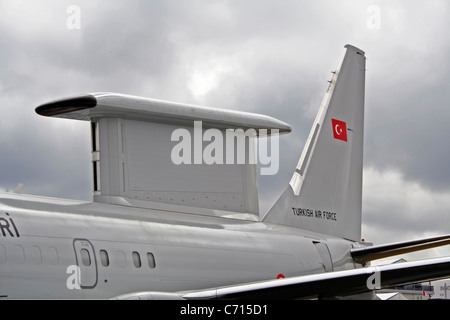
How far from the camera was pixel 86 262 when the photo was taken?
34.9ft

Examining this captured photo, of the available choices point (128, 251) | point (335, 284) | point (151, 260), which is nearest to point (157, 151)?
point (151, 260)

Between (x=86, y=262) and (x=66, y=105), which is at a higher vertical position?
(x=66, y=105)

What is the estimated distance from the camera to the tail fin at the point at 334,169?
640 inches

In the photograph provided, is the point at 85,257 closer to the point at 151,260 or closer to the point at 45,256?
the point at 45,256

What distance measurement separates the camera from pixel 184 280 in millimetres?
12039

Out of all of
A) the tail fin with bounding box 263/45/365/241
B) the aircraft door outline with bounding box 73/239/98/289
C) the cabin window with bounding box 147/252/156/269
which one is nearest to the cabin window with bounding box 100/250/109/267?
the aircraft door outline with bounding box 73/239/98/289

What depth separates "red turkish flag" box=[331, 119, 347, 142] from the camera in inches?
690

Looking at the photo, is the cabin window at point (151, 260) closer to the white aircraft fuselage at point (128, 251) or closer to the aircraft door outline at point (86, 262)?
the white aircraft fuselage at point (128, 251)

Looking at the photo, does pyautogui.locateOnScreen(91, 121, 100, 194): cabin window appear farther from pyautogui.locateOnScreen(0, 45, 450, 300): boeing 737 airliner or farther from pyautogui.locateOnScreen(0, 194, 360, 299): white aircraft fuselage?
pyautogui.locateOnScreen(0, 194, 360, 299): white aircraft fuselage

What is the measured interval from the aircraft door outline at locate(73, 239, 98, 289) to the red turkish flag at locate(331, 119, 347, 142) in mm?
8495

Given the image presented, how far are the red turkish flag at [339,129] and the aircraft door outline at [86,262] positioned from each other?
8.49 metres

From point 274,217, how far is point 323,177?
2.18 meters

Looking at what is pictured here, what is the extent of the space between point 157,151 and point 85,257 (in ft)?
11.9
